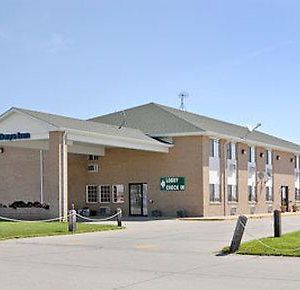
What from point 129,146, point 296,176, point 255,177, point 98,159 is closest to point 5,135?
point 129,146

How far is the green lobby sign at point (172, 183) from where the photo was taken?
38.6 m

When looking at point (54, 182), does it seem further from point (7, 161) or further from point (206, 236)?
point (206, 236)

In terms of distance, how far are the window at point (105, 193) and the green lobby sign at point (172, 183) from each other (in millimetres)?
4144

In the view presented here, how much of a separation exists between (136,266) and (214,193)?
88.5ft

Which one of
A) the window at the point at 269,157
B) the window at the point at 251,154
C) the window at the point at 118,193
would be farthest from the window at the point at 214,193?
the window at the point at 269,157

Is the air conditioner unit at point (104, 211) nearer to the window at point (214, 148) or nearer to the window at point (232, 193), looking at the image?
the window at point (214, 148)

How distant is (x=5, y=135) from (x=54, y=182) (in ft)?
14.3

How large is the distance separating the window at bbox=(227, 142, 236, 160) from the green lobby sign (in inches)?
206

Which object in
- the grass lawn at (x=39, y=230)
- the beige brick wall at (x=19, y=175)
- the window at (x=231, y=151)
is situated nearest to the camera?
the grass lawn at (x=39, y=230)

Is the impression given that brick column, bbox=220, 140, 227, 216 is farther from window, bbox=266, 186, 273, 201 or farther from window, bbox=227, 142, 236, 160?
window, bbox=266, 186, 273, 201

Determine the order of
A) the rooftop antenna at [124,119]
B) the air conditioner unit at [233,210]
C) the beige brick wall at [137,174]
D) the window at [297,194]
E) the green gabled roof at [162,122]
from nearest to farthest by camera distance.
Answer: the beige brick wall at [137,174] < the green gabled roof at [162,122] < the air conditioner unit at [233,210] < the rooftop antenna at [124,119] < the window at [297,194]

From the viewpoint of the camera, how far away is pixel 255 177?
153 feet

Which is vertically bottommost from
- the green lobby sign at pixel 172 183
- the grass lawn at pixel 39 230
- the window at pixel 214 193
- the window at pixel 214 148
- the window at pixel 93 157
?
the grass lawn at pixel 39 230

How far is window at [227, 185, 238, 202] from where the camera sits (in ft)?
138
